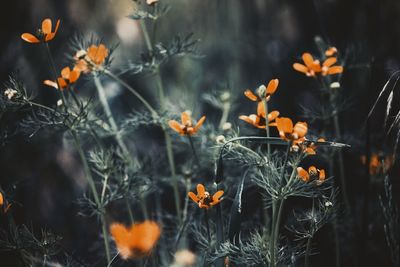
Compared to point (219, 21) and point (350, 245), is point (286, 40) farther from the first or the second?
point (350, 245)

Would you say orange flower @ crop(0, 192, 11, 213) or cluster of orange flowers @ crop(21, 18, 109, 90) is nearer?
orange flower @ crop(0, 192, 11, 213)

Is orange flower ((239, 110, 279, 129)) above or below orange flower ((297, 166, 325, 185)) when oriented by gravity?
above

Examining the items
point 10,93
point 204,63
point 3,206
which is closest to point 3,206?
point 3,206

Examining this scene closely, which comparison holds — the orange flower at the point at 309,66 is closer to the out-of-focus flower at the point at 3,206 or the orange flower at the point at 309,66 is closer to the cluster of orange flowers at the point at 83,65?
the cluster of orange flowers at the point at 83,65

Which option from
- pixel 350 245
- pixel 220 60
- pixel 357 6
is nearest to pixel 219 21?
pixel 220 60

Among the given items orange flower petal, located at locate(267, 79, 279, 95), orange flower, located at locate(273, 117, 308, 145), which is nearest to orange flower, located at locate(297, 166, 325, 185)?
orange flower, located at locate(273, 117, 308, 145)

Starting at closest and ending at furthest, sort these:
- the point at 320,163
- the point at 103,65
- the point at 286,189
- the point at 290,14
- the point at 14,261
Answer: the point at 286,189
the point at 103,65
the point at 14,261
the point at 320,163
the point at 290,14

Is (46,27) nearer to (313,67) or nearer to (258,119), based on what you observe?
(258,119)

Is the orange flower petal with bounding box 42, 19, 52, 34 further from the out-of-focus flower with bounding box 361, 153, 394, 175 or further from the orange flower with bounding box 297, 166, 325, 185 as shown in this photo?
the out-of-focus flower with bounding box 361, 153, 394, 175
